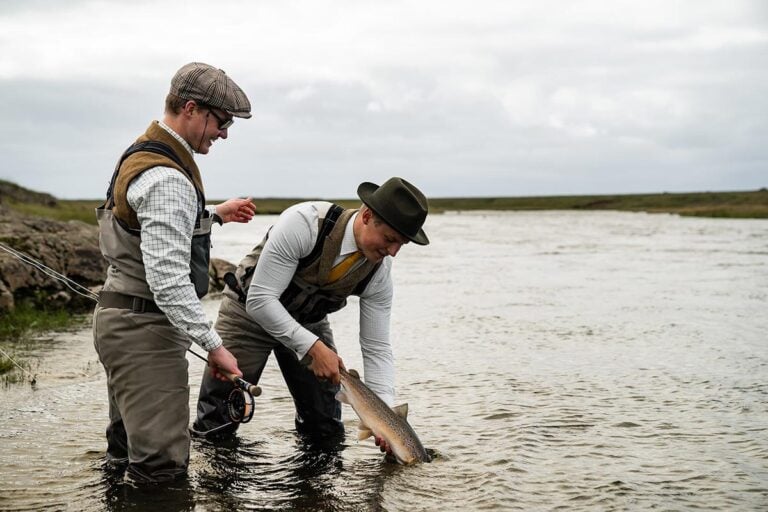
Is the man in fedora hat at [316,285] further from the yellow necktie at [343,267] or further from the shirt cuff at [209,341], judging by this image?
the shirt cuff at [209,341]

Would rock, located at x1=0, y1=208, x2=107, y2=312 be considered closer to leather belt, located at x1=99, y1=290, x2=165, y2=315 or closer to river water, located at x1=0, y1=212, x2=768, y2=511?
river water, located at x1=0, y1=212, x2=768, y2=511

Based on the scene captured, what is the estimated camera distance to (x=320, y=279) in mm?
5523

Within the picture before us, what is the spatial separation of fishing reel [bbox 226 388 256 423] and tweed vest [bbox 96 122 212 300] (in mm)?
688

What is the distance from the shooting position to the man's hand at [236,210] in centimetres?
560

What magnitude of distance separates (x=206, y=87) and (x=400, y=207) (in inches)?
51.2

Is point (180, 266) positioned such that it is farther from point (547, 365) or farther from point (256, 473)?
point (547, 365)

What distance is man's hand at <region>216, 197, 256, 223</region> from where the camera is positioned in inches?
221

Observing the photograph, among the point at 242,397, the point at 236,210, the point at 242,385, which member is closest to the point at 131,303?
the point at 242,385

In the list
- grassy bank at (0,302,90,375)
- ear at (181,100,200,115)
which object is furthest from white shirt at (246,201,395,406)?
grassy bank at (0,302,90,375)

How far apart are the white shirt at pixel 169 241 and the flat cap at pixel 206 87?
48 cm

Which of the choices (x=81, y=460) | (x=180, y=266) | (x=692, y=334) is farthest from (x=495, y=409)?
(x=692, y=334)

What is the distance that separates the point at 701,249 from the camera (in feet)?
101

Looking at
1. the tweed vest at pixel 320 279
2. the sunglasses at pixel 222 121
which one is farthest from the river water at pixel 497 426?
the sunglasses at pixel 222 121

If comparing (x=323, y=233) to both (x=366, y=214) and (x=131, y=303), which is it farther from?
(x=131, y=303)
